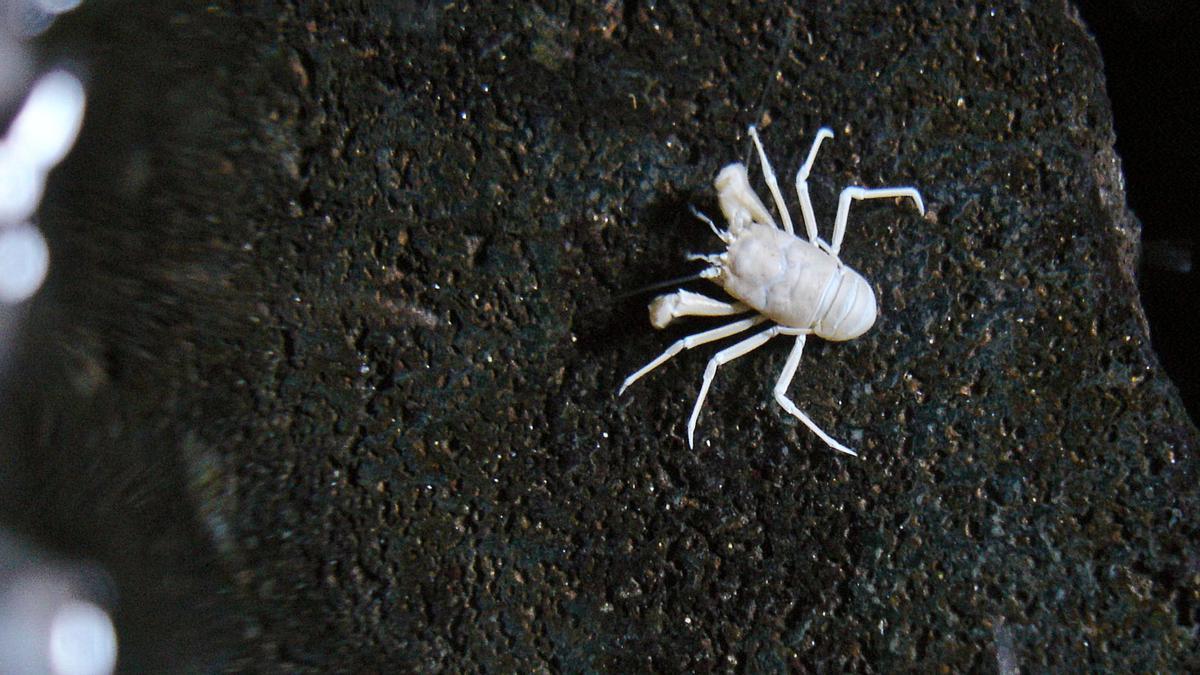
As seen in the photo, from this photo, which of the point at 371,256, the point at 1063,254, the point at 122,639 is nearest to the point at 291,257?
the point at 371,256

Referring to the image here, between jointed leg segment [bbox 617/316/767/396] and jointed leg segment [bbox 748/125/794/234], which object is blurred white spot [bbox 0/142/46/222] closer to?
jointed leg segment [bbox 617/316/767/396]

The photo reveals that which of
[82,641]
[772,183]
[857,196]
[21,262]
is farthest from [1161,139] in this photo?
[82,641]

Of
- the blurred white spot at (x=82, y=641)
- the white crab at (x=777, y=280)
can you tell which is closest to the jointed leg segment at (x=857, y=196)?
the white crab at (x=777, y=280)

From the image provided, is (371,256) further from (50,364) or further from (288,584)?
(50,364)

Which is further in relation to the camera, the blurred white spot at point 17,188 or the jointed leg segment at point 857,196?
the blurred white spot at point 17,188

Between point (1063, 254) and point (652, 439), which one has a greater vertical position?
point (1063, 254)

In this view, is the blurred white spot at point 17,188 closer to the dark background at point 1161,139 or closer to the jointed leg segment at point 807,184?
the jointed leg segment at point 807,184

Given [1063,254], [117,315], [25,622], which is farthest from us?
[25,622]

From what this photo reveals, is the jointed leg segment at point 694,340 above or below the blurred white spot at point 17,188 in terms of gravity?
below

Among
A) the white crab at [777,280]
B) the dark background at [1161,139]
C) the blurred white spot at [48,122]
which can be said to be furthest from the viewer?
→ the blurred white spot at [48,122]
